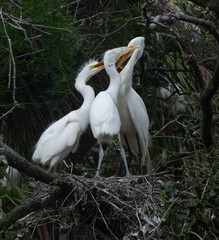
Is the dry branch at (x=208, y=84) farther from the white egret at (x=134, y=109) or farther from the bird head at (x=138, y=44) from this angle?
the bird head at (x=138, y=44)

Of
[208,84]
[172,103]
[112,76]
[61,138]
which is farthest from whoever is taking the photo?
[172,103]

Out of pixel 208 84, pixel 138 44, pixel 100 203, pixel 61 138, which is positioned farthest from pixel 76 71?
pixel 208 84

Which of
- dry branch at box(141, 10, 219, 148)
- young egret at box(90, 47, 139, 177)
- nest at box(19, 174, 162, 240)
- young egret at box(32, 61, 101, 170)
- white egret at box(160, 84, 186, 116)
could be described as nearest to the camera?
dry branch at box(141, 10, 219, 148)

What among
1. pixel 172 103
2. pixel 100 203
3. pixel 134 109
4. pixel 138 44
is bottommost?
pixel 172 103

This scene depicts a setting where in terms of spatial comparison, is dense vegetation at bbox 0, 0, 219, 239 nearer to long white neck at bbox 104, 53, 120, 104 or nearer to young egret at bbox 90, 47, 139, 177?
long white neck at bbox 104, 53, 120, 104

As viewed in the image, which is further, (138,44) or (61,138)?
(138,44)

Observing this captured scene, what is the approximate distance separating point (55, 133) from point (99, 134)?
630mm

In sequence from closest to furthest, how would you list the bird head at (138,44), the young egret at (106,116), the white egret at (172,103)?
the young egret at (106,116), the bird head at (138,44), the white egret at (172,103)

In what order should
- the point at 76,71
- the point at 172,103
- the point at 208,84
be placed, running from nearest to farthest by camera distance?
the point at 208,84 → the point at 76,71 → the point at 172,103

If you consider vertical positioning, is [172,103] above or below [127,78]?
below

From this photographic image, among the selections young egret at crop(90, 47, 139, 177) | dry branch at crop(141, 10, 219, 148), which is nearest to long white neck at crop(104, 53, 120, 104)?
young egret at crop(90, 47, 139, 177)

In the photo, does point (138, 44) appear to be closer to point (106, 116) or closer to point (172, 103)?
point (172, 103)

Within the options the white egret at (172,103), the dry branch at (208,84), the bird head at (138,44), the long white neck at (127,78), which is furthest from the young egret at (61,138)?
the dry branch at (208,84)

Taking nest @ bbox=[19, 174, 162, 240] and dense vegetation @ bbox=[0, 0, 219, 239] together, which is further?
dense vegetation @ bbox=[0, 0, 219, 239]
